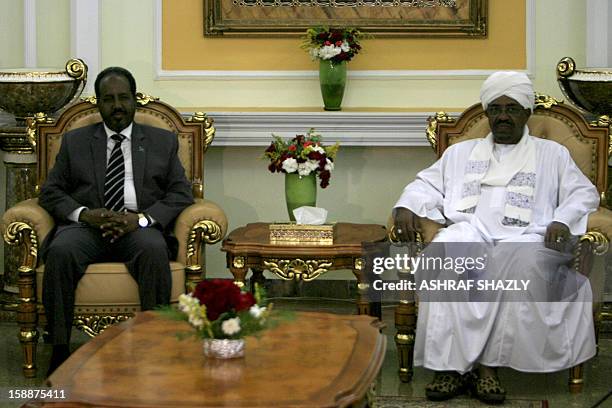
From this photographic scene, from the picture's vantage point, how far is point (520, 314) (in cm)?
529

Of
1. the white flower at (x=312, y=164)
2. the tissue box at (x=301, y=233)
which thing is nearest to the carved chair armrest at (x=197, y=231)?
the tissue box at (x=301, y=233)

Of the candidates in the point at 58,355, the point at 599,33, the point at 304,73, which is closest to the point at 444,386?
the point at 58,355

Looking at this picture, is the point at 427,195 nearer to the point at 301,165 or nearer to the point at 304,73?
the point at 301,165

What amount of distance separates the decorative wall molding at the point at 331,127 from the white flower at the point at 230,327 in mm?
2993

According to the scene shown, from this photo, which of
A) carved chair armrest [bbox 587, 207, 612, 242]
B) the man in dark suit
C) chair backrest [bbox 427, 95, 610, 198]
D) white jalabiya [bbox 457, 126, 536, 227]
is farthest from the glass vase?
chair backrest [bbox 427, 95, 610, 198]

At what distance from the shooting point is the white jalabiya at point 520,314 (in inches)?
209

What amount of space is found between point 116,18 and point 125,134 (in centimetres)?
129

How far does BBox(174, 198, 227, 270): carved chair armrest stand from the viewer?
19.1 ft

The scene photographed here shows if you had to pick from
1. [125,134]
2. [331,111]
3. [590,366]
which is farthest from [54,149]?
[590,366]

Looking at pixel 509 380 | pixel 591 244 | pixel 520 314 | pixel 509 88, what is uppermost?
pixel 509 88

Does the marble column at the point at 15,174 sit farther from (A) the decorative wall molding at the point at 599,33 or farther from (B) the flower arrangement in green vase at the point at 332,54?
(A) the decorative wall molding at the point at 599,33

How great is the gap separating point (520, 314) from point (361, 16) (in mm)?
2415

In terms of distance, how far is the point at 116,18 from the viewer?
7.09 metres

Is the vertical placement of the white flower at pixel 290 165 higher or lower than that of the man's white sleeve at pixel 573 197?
higher
